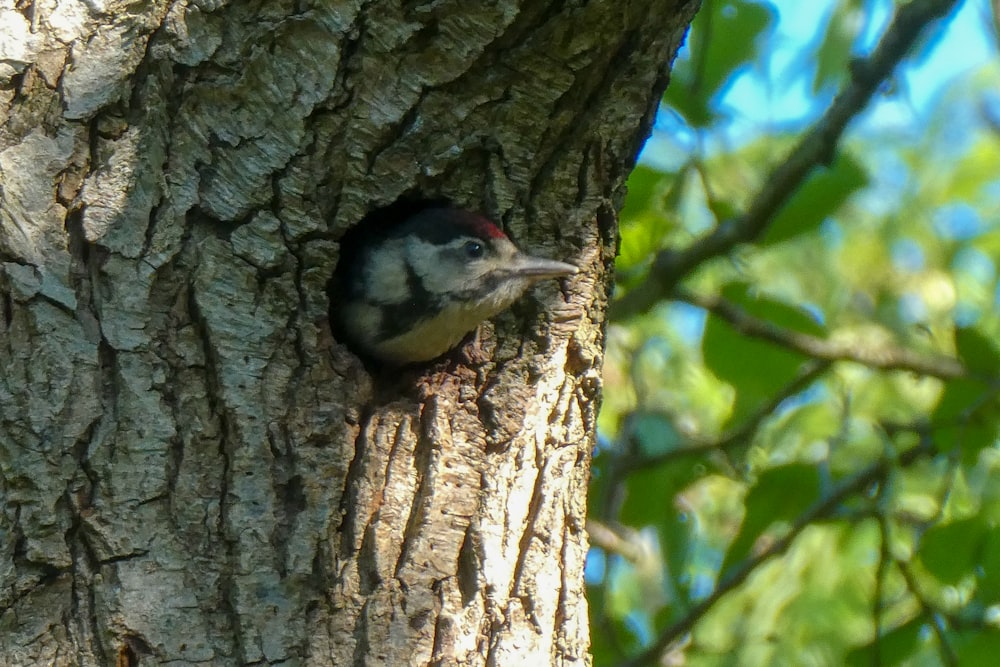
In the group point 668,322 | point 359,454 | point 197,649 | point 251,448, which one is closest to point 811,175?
point 359,454

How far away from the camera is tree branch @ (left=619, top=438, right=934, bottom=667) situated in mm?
3605

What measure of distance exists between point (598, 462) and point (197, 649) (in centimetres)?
206

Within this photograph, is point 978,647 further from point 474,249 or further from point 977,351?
point 474,249

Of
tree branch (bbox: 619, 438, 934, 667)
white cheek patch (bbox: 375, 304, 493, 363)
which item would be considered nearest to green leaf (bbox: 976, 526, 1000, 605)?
tree branch (bbox: 619, 438, 934, 667)

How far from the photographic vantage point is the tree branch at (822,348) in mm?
3762

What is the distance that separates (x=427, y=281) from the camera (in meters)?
2.95

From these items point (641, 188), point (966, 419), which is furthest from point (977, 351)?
point (641, 188)

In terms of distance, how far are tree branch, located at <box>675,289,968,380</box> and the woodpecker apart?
118cm

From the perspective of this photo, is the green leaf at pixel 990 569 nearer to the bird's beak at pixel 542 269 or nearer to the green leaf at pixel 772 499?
the green leaf at pixel 772 499

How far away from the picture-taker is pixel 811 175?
12.0 feet

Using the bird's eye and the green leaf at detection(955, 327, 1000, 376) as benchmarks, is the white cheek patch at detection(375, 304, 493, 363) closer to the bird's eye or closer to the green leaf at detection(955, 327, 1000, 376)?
the bird's eye

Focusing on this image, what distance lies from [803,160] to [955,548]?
1389mm

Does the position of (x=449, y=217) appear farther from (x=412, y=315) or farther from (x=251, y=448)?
(x=251, y=448)

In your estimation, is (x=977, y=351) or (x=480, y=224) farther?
(x=977, y=351)
